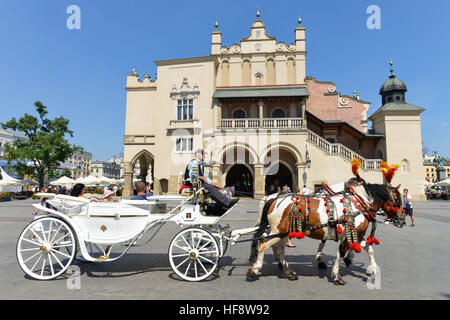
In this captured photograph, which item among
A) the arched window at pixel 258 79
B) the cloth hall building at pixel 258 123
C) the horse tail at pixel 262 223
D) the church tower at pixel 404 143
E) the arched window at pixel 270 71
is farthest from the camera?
the arched window at pixel 258 79

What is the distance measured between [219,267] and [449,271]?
453 centimetres

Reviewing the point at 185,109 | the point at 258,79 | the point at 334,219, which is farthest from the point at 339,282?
the point at 258,79

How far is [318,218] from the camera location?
4.60 m

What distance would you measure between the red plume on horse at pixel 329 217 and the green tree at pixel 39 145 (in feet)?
105

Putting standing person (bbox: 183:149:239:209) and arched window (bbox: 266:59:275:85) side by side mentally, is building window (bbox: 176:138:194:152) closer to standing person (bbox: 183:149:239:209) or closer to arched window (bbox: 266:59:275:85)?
arched window (bbox: 266:59:275:85)

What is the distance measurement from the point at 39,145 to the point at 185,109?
59.6 ft

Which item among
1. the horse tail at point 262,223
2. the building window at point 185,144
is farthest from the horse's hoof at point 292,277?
the building window at point 185,144

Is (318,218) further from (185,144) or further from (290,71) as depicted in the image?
(290,71)

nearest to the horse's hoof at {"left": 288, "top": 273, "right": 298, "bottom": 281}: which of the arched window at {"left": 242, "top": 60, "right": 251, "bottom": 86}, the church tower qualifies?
the church tower

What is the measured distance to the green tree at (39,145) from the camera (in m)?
28.6

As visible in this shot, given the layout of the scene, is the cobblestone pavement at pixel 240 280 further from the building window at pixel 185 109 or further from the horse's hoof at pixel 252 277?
the building window at pixel 185 109

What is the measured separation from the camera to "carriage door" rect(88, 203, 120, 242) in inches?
180
